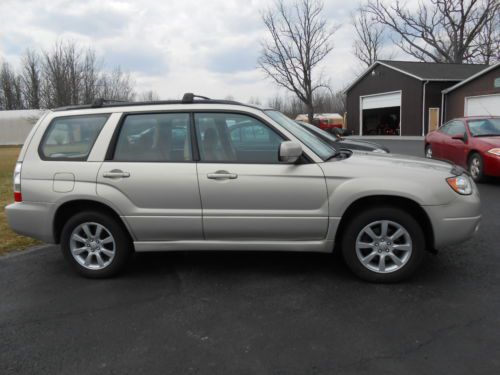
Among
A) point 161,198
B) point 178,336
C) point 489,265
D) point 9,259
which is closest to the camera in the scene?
point 178,336

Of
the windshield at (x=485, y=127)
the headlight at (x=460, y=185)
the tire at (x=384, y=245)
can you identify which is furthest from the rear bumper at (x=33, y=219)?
the windshield at (x=485, y=127)

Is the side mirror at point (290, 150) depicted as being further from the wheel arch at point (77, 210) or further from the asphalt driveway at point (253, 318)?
the wheel arch at point (77, 210)

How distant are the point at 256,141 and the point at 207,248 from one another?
3.78ft

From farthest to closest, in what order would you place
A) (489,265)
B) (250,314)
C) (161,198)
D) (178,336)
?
1. (489,265)
2. (161,198)
3. (250,314)
4. (178,336)

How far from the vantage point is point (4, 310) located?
369 centimetres

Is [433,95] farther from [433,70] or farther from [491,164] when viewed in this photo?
[491,164]

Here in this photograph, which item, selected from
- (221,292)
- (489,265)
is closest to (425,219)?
(489,265)

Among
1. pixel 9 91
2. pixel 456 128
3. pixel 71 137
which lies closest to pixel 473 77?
pixel 456 128

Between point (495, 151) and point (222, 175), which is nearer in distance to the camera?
point (222, 175)

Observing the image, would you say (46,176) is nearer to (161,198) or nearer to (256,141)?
(161,198)

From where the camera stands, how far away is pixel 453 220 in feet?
12.3

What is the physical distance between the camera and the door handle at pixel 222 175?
3.89 meters

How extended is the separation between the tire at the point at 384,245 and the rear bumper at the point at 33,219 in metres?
2.96

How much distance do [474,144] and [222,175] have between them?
745 centimetres
